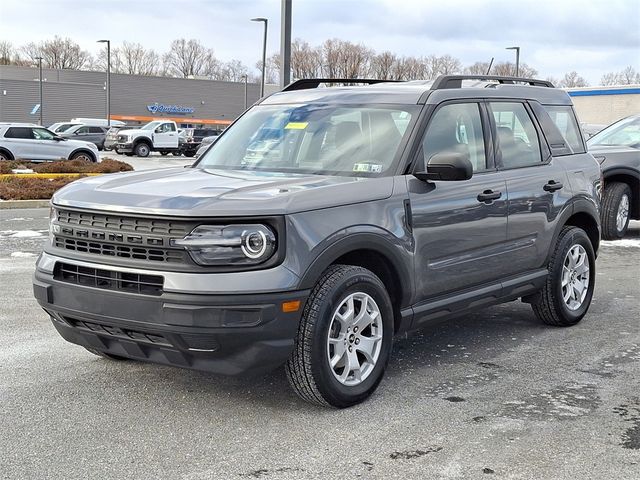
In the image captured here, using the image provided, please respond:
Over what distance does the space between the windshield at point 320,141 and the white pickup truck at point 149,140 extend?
3519cm

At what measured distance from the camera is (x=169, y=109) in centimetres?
7756

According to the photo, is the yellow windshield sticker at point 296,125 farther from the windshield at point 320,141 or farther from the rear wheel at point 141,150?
the rear wheel at point 141,150

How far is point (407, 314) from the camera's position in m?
4.90

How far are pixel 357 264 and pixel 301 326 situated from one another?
0.66 metres

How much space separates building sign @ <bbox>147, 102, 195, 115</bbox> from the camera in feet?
252

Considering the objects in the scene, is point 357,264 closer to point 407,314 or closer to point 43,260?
point 407,314

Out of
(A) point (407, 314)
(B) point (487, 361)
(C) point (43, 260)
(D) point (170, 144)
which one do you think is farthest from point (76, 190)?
(D) point (170, 144)

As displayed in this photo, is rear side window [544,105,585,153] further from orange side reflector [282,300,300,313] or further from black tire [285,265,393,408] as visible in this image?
orange side reflector [282,300,300,313]

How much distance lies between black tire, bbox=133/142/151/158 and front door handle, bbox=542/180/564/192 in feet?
117

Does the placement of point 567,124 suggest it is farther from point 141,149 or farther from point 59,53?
point 59,53

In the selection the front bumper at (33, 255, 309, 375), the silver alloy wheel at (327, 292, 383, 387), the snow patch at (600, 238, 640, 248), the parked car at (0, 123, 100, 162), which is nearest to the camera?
the front bumper at (33, 255, 309, 375)

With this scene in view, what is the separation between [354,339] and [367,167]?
3.58ft

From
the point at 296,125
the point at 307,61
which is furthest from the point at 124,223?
the point at 307,61

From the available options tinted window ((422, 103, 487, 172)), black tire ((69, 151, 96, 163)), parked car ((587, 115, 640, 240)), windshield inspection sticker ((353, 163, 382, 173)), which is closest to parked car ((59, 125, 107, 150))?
black tire ((69, 151, 96, 163))
